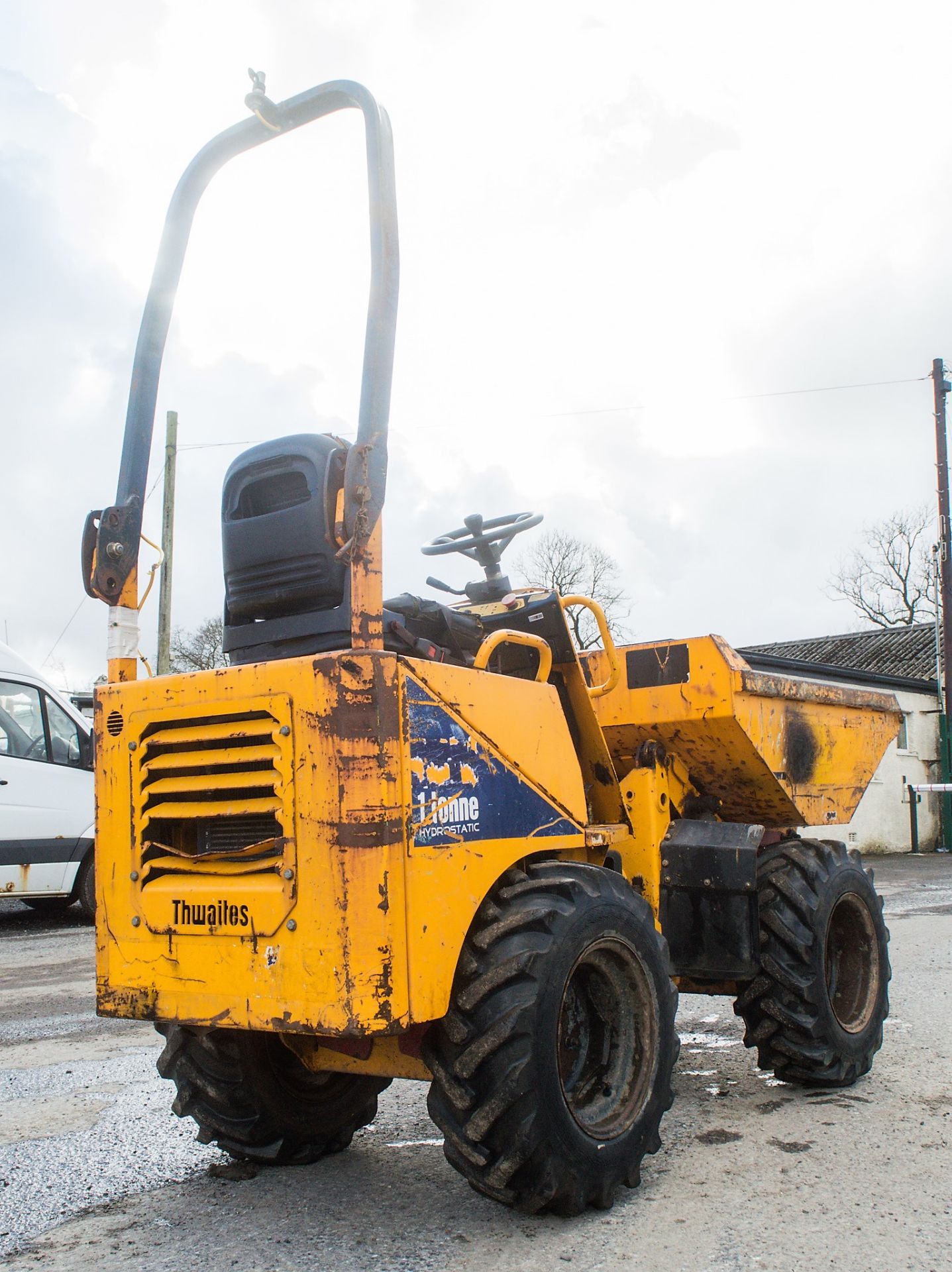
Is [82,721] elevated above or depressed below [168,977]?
above

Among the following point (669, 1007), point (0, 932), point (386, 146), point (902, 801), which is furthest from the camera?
point (902, 801)

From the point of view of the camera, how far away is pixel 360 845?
3303 millimetres

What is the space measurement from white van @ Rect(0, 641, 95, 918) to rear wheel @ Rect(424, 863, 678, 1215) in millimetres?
8590

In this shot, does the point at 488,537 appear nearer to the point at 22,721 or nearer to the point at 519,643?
the point at 519,643

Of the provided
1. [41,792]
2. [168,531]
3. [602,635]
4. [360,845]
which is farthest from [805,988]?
[168,531]

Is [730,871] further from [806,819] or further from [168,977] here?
[168,977]

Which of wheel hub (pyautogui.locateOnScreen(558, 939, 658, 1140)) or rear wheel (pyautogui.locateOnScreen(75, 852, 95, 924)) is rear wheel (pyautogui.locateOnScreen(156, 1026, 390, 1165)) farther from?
rear wheel (pyautogui.locateOnScreen(75, 852, 95, 924))

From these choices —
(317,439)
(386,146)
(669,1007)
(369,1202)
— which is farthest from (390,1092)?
(386,146)

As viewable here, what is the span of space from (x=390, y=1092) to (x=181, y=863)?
2273 millimetres

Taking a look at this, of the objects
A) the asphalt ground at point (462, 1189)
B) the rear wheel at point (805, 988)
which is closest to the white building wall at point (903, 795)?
the rear wheel at point (805, 988)

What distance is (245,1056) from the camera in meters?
4.09

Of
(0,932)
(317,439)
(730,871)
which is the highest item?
(317,439)

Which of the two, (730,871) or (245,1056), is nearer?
(245,1056)

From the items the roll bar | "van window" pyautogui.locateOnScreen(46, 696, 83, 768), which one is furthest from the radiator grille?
"van window" pyautogui.locateOnScreen(46, 696, 83, 768)
